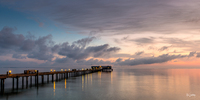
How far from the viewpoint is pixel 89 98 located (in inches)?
1377

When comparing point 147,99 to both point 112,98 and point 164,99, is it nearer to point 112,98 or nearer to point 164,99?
point 164,99

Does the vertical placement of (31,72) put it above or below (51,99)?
above

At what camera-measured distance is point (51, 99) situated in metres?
33.7

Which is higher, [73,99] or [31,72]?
[31,72]

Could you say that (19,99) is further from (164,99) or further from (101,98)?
(164,99)

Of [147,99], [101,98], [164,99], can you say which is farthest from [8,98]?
[164,99]

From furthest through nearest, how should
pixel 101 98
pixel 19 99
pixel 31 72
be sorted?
1. pixel 31 72
2. pixel 101 98
3. pixel 19 99

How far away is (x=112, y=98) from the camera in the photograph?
117 ft

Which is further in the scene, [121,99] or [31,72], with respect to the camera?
[31,72]

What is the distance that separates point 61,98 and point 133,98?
53.1 ft

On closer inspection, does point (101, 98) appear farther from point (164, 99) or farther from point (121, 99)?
point (164, 99)

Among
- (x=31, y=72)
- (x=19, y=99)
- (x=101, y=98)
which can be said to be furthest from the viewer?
(x=31, y=72)

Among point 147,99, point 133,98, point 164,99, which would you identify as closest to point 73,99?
point 133,98

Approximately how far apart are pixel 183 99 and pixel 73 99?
24703mm
